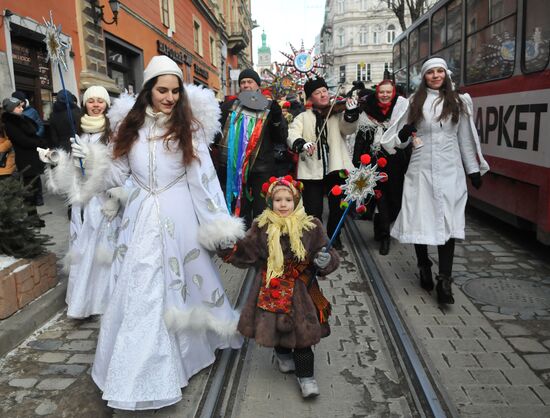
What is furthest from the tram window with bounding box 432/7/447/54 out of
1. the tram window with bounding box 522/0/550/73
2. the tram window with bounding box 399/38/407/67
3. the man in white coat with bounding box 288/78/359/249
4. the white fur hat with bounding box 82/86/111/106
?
the white fur hat with bounding box 82/86/111/106

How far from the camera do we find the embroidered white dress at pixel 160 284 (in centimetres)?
252

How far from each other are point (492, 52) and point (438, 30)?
2.43 meters

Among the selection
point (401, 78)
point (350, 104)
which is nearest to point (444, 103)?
point (350, 104)

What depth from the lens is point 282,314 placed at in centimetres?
273

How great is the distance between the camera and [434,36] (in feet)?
28.6

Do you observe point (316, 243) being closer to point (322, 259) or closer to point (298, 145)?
point (322, 259)

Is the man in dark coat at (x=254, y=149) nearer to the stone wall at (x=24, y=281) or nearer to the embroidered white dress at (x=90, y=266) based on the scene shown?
the embroidered white dress at (x=90, y=266)

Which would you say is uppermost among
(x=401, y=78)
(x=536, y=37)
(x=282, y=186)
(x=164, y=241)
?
(x=401, y=78)

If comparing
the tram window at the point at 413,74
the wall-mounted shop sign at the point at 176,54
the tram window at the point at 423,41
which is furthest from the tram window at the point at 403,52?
the wall-mounted shop sign at the point at 176,54

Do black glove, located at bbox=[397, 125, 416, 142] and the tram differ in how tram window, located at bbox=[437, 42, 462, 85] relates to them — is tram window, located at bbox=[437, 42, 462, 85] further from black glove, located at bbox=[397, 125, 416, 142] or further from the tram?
black glove, located at bbox=[397, 125, 416, 142]

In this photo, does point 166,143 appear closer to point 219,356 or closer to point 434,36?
point 219,356

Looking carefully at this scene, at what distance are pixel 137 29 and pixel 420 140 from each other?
502 inches

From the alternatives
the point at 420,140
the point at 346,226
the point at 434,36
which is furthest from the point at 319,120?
the point at 434,36

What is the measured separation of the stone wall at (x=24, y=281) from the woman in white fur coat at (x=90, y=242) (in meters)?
0.19
